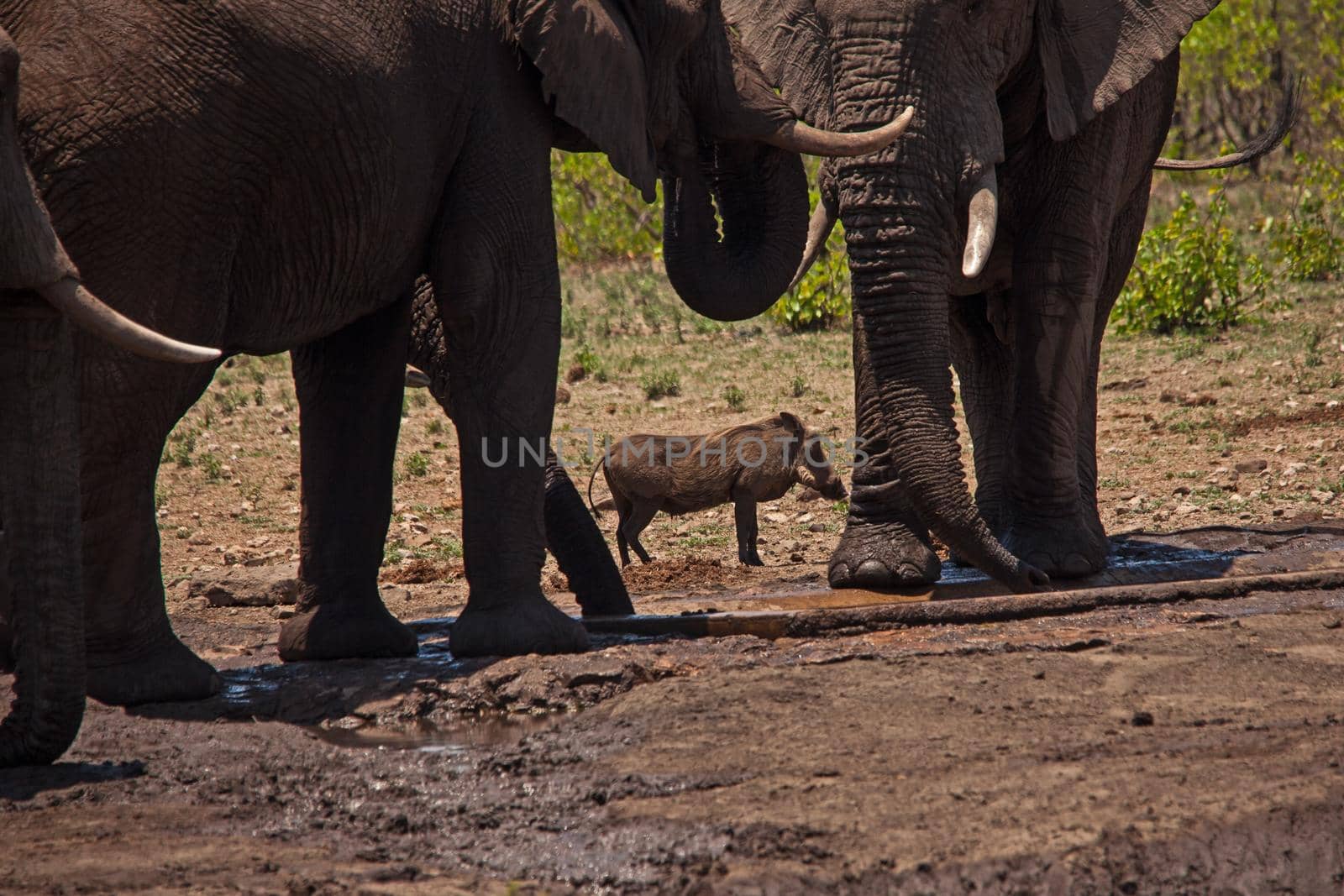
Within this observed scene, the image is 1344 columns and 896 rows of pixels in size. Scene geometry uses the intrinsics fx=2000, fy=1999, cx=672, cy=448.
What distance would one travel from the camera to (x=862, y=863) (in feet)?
13.7

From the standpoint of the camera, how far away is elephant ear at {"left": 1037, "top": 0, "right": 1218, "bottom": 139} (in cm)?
698

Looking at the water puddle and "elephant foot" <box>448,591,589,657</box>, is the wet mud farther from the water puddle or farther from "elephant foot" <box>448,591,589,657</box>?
"elephant foot" <box>448,591,589,657</box>

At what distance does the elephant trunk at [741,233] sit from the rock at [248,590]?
87.5 inches

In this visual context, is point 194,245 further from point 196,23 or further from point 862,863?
point 862,863

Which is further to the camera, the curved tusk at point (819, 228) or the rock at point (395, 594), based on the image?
the rock at point (395, 594)

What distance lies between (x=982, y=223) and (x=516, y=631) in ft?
6.70

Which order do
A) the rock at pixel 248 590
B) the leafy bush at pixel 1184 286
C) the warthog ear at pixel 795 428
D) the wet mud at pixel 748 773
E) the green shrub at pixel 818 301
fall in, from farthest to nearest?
the green shrub at pixel 818 301, the leafy bush at pixel 1184 286, the warthog ear at pixel 795 428, the rock at pixel 248 590, the wet mud at pixel 748 773

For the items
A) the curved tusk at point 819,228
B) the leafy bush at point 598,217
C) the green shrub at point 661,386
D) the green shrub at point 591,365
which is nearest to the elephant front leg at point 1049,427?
the curved tusk at point 819,228

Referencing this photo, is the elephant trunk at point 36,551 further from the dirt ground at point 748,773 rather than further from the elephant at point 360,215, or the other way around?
the elephant at point 360,215

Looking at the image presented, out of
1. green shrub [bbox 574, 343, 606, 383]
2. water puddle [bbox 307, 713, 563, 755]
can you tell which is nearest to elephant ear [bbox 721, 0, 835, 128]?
water puddle [bbox 307, 713, 563, 755]

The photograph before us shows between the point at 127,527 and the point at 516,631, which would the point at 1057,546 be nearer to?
the point at 516,631

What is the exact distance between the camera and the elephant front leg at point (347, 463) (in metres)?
6.30

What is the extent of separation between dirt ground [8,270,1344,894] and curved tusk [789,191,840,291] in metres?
1.19

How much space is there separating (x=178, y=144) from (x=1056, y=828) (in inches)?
110
